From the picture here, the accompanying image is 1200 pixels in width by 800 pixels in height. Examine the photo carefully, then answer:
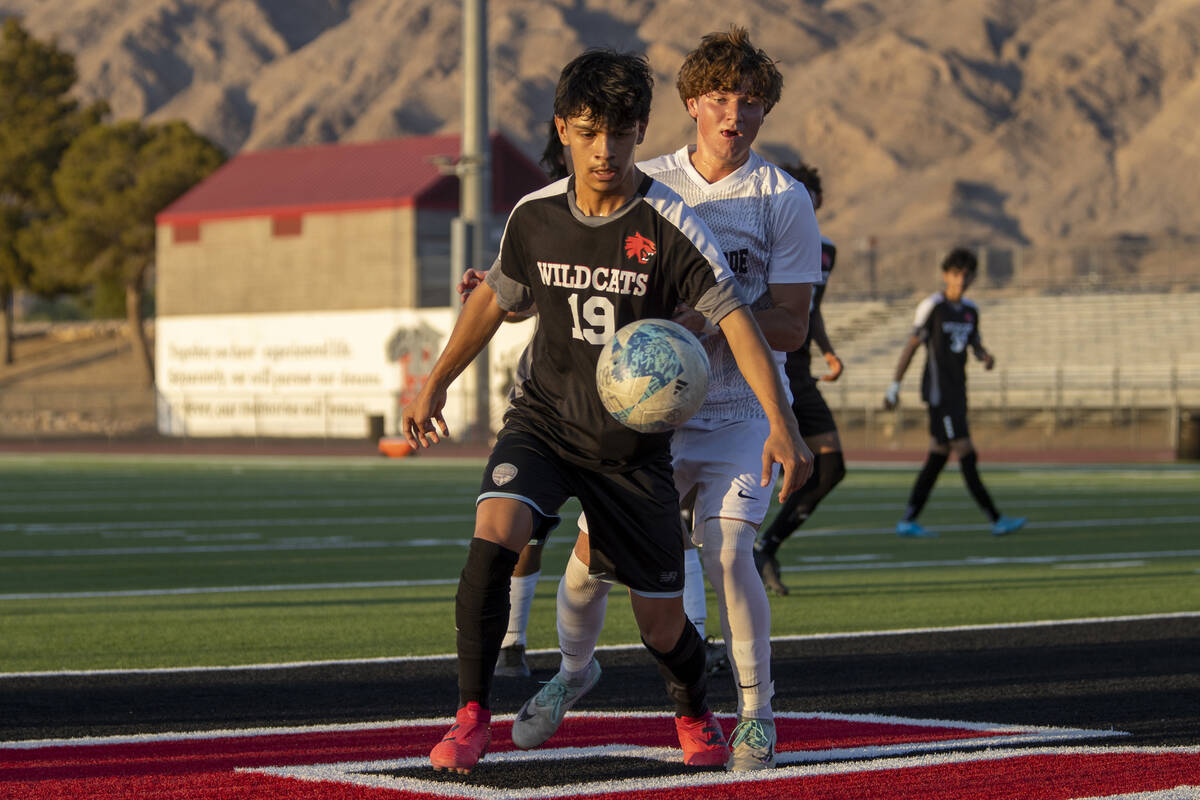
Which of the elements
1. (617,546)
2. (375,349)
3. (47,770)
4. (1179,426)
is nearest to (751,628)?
(617,546)

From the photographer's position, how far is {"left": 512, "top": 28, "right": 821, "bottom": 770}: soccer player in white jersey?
5637 mm

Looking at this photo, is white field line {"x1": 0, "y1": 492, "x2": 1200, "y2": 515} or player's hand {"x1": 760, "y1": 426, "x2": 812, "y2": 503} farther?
white field line {"x1": 0, "y1": 492, "x2": 1200, "y2": 515}

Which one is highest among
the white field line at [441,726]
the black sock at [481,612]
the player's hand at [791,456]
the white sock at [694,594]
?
the player's hand at [791,456]

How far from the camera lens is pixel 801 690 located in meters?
7.13

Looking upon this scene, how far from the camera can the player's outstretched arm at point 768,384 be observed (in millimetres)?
5301

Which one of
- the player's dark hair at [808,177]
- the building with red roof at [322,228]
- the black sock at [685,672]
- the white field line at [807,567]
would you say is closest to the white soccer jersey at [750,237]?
the black sock at [685,672]

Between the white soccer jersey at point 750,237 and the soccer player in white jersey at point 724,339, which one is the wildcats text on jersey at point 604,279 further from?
the white soccer jersey at point 750,237

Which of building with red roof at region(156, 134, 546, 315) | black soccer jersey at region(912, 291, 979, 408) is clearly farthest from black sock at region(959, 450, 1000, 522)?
building with red roof at region(156, 134, 546, 315)

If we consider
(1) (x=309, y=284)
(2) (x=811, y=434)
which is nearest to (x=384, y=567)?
(2) (x=811, y=434)

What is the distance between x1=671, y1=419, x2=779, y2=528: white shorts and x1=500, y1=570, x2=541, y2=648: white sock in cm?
186

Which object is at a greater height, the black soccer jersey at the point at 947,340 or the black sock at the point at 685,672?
the black soccer jersey at the point at 947,340

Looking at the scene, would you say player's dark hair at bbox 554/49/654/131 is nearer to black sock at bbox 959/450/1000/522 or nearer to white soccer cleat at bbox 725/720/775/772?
white soccer cleat at bbox 725/720/775/772

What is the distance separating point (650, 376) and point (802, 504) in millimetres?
5772

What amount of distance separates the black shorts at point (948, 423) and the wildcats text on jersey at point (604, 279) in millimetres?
9494
